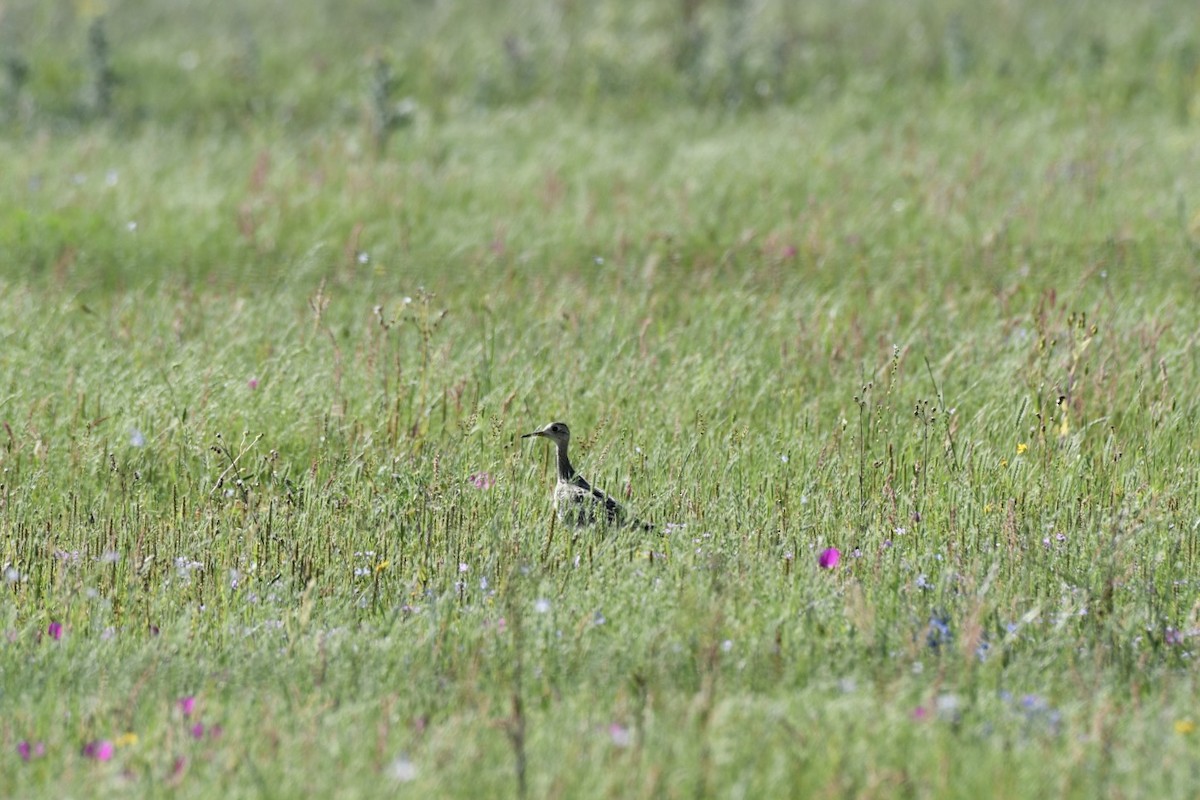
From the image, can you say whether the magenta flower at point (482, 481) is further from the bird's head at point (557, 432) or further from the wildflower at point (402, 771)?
the wildflower at point (402, 771)

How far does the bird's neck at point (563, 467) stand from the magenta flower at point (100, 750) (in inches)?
76.8

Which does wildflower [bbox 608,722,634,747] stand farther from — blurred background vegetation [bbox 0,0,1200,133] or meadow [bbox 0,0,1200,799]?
blurred background vegetation [bbox 0,0,1200,133]

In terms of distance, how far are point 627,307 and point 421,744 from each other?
13.1 feet

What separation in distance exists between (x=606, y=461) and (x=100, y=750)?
95.9 inches

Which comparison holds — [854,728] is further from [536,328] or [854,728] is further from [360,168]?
[360,168]

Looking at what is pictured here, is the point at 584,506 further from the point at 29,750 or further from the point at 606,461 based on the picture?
the point at 29,750

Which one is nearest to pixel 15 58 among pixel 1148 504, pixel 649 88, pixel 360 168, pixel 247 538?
pixel 360 168

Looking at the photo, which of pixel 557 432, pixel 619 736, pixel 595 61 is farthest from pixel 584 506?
pixel 595 61

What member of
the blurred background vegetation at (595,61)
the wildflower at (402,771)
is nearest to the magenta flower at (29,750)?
the wildflower at (402,771)

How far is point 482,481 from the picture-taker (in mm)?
4973

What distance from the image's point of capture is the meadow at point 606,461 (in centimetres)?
322

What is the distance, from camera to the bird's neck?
486 cm

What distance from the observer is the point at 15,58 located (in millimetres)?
13055

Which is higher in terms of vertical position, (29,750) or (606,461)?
(29,750)
